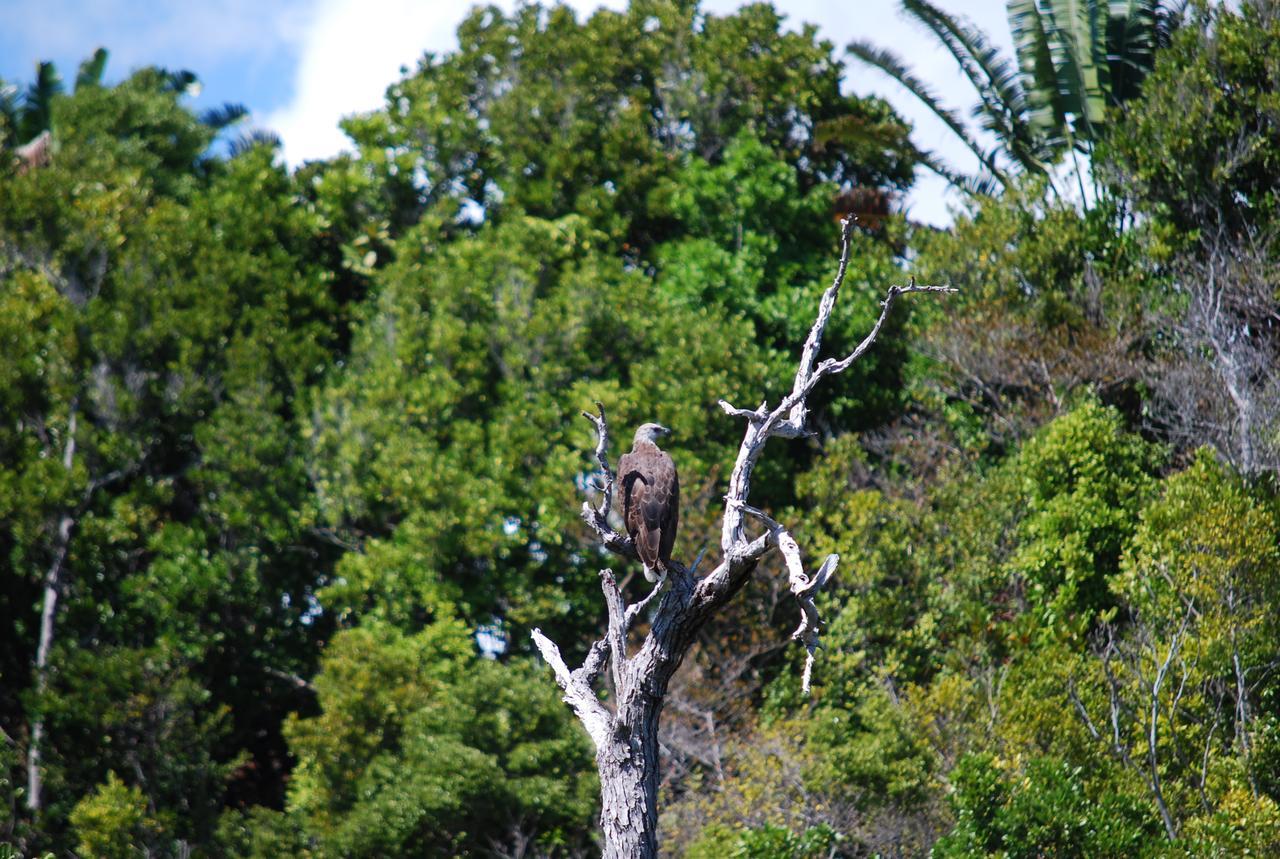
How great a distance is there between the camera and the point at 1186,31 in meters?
18.8

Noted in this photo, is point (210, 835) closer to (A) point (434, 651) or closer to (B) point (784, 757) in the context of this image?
(A) point (434, 651)

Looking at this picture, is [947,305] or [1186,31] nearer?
[1186,31]

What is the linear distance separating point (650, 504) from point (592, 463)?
10.6m

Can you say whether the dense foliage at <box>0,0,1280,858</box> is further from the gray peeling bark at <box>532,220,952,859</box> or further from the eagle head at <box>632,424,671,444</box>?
the gray peeling bark at <box>532,220,952,859</box>

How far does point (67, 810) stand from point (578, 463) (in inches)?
328

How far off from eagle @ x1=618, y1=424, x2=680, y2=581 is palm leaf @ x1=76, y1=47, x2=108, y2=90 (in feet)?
82.1

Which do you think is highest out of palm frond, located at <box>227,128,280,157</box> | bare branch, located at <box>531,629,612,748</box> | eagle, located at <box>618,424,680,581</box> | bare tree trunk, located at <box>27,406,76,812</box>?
palm frond, located at <box>227,128,280,157</box>

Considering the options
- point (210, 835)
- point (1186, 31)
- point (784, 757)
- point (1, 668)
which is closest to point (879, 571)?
point (784, 757)

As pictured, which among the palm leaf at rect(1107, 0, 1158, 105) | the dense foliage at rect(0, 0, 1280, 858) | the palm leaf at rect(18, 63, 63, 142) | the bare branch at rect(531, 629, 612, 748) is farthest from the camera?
the palm leaf at rect(18, 63, 63, 142)

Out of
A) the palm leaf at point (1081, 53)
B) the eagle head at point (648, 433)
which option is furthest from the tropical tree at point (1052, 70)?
the eagle head at point (648, 433)

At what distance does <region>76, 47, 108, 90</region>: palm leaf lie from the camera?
31.7 meters

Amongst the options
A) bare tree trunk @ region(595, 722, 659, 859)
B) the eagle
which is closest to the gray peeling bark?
bare tree trunk @ region(595, 722, 659, 859)

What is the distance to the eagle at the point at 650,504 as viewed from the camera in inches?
374

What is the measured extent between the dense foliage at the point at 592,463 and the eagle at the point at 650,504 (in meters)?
4.66
